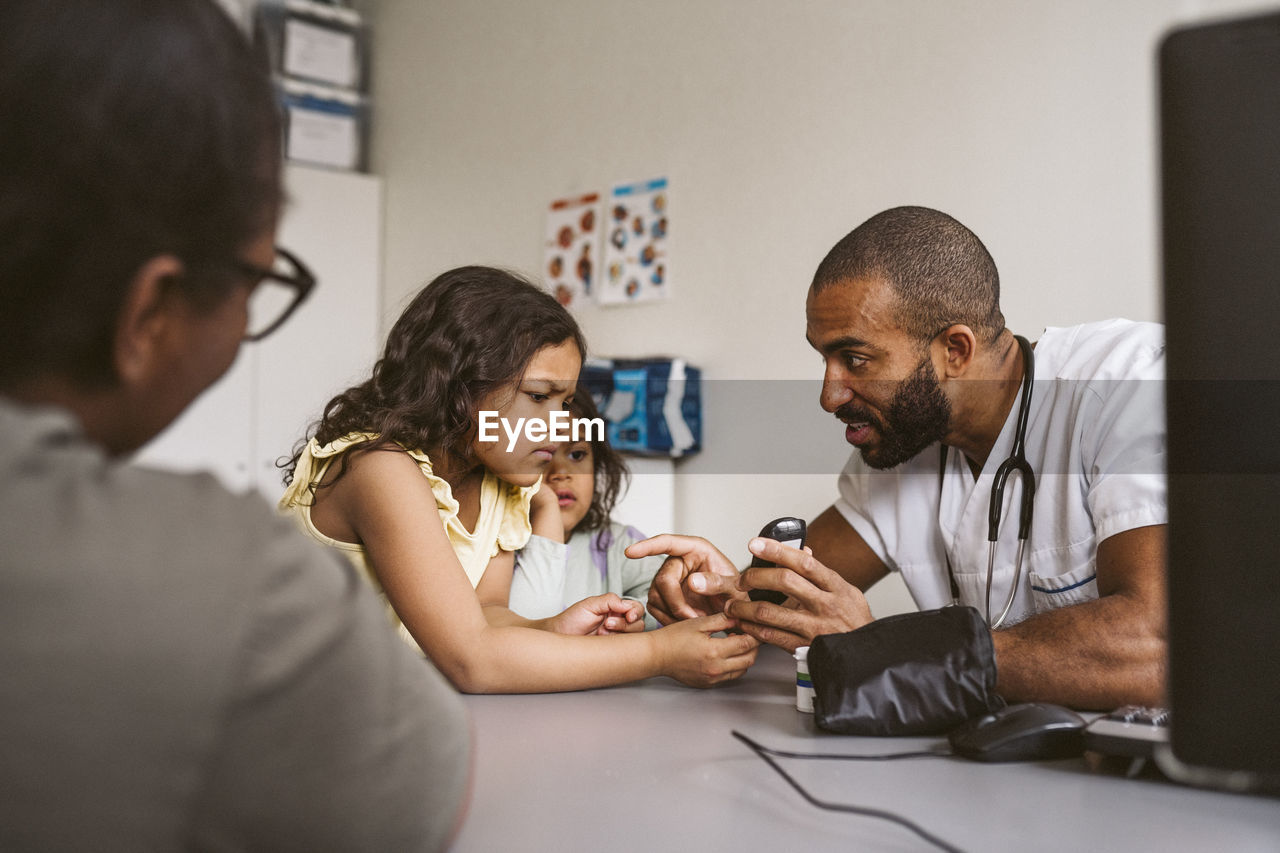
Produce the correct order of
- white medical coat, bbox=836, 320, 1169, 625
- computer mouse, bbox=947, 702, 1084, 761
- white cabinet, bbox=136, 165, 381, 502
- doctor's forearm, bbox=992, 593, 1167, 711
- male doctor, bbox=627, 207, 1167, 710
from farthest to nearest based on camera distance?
white cabinet, bbox=136, 165, 381, 502, white medical coat, bbox=836, 320, 1169, 625, male doctor, bbox=627, 207, 1167, 710, doctor's forearm, bbox=992, 593, 1167, 711, computer mouse, bbox=947, 702, 1084, 761

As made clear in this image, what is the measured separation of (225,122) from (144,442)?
0.16 metres

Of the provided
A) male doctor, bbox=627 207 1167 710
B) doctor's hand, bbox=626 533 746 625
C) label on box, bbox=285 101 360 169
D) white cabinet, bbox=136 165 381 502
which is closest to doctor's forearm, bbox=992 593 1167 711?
male doctor, bbox=627 207 1167 710

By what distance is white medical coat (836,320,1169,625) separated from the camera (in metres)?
1.21

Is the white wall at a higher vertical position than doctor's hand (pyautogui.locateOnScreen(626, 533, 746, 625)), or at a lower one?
higher

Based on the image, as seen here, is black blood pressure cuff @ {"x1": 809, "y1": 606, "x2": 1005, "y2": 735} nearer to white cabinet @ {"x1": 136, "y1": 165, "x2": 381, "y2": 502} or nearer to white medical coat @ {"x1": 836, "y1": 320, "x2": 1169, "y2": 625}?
white medical coat @ {"x1": 836, "y1": 320, "x2": 1169, "y2": 625}

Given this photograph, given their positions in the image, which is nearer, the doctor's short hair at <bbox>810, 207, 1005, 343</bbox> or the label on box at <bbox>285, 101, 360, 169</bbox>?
the doctor's short hair at <bbox>810, 207, 1005, 343</bbox>

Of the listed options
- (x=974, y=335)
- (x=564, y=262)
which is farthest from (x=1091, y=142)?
(x=564, y=262)

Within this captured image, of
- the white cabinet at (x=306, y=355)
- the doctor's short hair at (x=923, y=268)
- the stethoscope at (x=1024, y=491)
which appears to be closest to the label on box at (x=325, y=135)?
the white cabinet at (x=306, y=355)

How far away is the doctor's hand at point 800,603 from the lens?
3.51 feet

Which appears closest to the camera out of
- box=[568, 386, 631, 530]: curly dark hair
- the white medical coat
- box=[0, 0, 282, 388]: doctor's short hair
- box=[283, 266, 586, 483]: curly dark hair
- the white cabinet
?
box=[0, 0, 282, 388]: doctor's short hair

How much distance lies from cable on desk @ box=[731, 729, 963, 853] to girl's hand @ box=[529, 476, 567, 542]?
0.80 m

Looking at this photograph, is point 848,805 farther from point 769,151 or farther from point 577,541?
point 769,151

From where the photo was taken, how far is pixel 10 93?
412 millimetres

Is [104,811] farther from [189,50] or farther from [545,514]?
[545,514]
